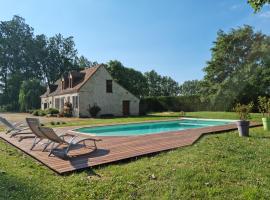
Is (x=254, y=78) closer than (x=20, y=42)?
Yes

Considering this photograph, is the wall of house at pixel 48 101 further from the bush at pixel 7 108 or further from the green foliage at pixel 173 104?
the bush at pixel 7 108

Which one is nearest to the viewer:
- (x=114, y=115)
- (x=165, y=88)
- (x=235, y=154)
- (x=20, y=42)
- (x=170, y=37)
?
(x=235, y=154)

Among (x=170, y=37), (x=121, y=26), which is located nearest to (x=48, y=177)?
(x=121, y=26)

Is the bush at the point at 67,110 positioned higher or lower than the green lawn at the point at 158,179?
higher

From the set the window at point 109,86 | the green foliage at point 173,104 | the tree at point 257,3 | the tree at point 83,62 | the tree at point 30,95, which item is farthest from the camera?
the tree at point 83,62

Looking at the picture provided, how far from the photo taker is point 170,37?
22172 millimetres

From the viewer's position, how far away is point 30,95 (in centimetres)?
4422

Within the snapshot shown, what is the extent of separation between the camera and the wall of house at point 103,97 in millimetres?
27703

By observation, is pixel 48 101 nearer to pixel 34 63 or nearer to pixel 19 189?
pixel 34 63

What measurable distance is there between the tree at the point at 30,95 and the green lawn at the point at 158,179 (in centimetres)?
4039

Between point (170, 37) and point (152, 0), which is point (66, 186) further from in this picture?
point (170, 37)

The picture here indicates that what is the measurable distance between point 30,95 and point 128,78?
1726 centimetres

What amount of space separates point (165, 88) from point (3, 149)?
5960cm

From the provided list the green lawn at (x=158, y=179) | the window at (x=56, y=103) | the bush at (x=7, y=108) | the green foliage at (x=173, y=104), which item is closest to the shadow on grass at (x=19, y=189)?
the green lawn at (x=158, y=179)
